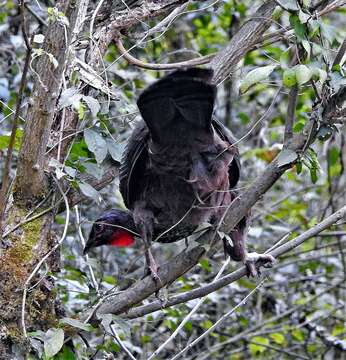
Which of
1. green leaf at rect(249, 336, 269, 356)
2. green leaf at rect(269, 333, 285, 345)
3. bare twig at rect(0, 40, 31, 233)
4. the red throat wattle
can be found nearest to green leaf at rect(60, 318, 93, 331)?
bare twig at rect(0, 40, 31, 233)

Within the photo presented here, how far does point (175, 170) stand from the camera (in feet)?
12.1

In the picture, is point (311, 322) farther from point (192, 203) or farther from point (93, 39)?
point (93, 39)

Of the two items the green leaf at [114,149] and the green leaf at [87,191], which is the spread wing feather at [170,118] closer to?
the green leaf at [114,149]

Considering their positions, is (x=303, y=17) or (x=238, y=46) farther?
(x=238, y=46)

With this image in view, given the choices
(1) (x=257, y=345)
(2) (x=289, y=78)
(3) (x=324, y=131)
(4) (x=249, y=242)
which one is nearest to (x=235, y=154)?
(3) (x=324, y=131)

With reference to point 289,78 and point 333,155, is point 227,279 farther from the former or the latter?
point 333,155

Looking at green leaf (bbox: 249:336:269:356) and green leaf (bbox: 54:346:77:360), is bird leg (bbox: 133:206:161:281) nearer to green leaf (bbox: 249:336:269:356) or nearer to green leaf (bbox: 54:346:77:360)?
green leaf (bbox: 54:346:77:360)

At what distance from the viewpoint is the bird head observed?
416 cm

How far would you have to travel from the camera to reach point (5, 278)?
3203 millimetres

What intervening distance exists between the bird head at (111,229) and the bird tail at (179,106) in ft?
2.81

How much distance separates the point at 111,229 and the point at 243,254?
77 centimetres

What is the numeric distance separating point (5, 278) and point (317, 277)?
337cm

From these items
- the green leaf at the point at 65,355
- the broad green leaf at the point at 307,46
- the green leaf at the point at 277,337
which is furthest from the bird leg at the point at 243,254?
the green leaf at the point at 277,337

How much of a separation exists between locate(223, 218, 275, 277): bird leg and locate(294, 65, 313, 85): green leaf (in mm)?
1164
